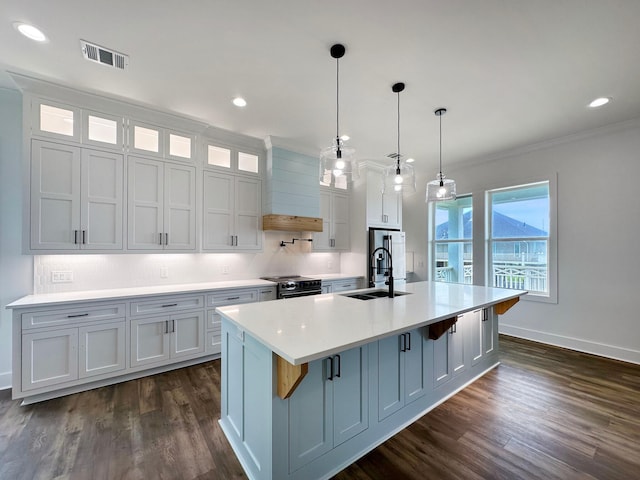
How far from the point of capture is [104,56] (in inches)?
84.9

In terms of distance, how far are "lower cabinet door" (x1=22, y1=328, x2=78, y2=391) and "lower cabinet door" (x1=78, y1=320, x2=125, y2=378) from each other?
51 mm

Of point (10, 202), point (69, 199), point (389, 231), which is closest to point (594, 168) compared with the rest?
point (389, 231)

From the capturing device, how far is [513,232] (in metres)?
4.32

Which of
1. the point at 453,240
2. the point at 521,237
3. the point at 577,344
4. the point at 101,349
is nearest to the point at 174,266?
the point at 101,349

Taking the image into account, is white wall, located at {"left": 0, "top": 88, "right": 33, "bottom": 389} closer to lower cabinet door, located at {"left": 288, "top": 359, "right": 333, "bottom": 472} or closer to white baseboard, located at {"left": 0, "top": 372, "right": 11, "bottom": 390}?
white baseboard, located at {"left": 0, "top": 372, "right": 11, "bottom": 390}

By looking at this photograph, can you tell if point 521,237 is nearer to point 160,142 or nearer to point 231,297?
point 231,297

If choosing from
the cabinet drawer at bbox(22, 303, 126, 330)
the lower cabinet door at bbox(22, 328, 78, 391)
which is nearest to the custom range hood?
the cabinet drawer at bbox(22, 303, 126, 330)

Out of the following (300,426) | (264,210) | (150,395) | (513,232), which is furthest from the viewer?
(513,232)

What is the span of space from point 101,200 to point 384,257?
13.0 feet

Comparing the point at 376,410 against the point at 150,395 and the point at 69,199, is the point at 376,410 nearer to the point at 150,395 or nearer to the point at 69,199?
the point at 150,395

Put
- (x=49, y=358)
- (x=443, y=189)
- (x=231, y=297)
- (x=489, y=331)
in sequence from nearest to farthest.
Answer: (x=49, y=358) → (x=443, y=189) → (x=489, y=331) → (x=231, y=297)

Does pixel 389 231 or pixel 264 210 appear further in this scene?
pixel 389 231

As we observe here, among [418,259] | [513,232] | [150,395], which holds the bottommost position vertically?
[150,395]

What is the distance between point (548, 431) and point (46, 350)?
416 cm
